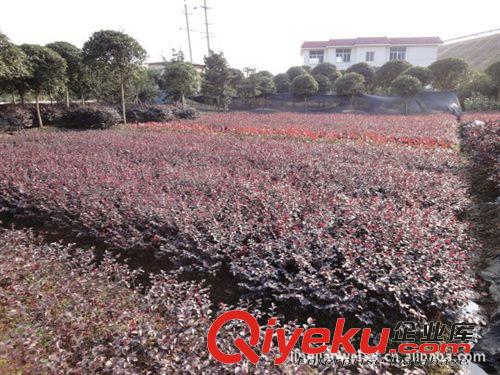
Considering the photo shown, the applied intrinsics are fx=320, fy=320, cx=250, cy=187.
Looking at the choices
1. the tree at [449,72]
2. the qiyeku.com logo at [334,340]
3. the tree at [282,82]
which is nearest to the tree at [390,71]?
the tree at [449,72]

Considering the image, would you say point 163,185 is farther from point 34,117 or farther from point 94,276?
point 34,117

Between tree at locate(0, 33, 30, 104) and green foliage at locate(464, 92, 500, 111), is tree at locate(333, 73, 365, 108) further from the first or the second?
tree at locate(0, 33, 30, 104)

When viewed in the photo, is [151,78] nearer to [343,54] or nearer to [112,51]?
[112,51]

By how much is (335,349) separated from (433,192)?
3.29m

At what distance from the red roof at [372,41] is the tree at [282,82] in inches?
682

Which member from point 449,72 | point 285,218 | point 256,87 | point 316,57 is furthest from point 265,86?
point 285,218

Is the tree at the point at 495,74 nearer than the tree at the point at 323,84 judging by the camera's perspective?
Yes

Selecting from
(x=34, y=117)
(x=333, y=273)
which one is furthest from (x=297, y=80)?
(x=333, y=273)

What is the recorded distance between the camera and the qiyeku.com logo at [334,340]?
6.63 ft

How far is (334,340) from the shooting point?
2.20m

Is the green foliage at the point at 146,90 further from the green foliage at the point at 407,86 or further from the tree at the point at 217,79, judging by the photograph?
the green foliage at the point at 407,86

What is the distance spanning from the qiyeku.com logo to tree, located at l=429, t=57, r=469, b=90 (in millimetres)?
25843

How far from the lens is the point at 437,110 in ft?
64.6

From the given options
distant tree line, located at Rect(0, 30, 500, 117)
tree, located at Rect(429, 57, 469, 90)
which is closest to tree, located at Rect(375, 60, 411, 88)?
distant tree line, located at Rect(0, 30, 500, 117)
